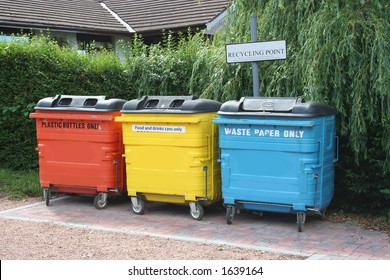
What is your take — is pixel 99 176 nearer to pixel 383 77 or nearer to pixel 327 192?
pixel 327 192

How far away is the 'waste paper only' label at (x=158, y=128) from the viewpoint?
7.35 meters

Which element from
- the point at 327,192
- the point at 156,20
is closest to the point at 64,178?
the point at 327,192

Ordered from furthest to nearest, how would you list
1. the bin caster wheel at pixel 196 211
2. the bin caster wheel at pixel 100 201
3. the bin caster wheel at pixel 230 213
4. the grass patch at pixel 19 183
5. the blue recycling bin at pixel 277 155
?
the grass patch at pixel 19 183
the bin caster wheel at pixel 100 201
the bin caster wheel at pixel 196 211
the bin caster wheel at pixel 230 213
the blue recycling bin at pixel 277 155

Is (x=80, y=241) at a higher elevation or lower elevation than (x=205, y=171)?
lower

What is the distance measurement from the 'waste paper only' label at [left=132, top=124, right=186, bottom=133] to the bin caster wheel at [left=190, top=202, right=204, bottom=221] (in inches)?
38.1

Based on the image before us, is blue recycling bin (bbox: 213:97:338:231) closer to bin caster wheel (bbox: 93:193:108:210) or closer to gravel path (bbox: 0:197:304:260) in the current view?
gravel path (bbox: 0:197:304:260)

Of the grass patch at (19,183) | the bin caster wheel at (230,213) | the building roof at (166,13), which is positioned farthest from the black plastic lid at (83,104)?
the building roof at (166,13)

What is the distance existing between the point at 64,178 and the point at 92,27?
8608mm

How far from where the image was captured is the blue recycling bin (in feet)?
21.8

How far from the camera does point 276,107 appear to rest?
684 centimetres

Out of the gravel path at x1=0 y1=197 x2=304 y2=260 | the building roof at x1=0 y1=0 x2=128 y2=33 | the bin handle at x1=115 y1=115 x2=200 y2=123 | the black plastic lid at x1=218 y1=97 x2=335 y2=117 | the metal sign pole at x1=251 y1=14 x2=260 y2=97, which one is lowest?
the gravel path at x1=0 y1=197 x2=304 y2=260

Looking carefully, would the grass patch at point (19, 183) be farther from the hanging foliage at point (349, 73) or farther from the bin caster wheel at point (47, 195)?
the hanging foliage at point (349, 73)

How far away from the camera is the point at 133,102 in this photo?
25.5ft

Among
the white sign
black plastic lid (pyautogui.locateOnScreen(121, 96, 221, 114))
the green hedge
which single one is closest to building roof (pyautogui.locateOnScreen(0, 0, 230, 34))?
the green hedge
